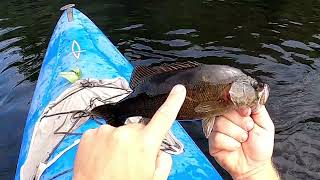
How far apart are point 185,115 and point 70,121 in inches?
85.6

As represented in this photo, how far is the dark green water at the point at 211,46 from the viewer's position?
5703 mm

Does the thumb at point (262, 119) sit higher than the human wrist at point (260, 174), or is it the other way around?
the thumb at point (262, 119)

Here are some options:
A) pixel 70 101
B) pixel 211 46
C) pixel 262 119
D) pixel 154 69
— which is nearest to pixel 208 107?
pixel 154 69

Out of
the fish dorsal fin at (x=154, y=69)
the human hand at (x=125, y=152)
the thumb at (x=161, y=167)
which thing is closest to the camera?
the human hand at (x=125, y=152)

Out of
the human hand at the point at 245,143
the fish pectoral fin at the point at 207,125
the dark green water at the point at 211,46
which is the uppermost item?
the fish pectoral fin at the point at 207,125

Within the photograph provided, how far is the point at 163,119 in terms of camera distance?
1562 mm

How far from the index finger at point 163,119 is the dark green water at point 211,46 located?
143 inches

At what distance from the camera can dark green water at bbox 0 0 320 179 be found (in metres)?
5.70

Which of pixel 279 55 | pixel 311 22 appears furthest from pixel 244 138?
pixel 311 22

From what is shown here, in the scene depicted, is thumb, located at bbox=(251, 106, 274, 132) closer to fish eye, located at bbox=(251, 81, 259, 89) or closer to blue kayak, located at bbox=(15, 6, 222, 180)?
fish eye, located at bbox=(251, 81, 259, 89)

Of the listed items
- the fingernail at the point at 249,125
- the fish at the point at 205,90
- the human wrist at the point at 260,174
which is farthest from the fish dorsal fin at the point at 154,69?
the human wrist at the point at 260,174

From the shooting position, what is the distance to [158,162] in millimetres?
1604

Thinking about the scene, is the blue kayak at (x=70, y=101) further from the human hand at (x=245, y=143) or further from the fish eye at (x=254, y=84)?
the fish eye at (x=254, y=84)

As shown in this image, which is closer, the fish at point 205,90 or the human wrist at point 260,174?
the fish at point 205,90
